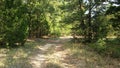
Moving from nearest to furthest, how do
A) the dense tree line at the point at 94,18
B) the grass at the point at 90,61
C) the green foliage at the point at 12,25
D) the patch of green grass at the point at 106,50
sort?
the grass at the point at 90,61 < the patch of green grass at the point at 106,50 < the green foliage at the point at 12,25 < the dense tree line at the point at 94,18

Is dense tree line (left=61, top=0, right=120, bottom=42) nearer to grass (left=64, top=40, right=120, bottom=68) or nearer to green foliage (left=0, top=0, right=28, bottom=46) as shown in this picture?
grass (left=64, top=40, right=120, bottom=68)

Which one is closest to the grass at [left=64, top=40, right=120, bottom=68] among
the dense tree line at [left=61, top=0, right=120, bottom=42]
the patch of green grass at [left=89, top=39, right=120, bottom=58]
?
the patch of green grass at [left=89, top=39, right=120, bottom=58]

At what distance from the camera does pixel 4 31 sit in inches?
642

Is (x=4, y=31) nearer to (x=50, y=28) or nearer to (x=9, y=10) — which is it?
(x=9, y=10)

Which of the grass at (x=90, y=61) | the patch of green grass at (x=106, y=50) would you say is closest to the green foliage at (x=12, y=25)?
the grass at (x=90, y=61)

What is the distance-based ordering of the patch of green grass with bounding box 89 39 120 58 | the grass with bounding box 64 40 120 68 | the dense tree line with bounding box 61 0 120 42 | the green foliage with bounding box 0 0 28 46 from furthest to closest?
the dense tree line with bounding box 61 0 120 42, the green foliage with bounding box 0 0 28 46, the patch of green grass with bounding box 89 39 120 58, the grass with bounding box 64 40 120 68

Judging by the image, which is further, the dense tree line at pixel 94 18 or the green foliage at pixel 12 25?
the dense tree line at pixel 94 18

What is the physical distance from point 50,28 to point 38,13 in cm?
626

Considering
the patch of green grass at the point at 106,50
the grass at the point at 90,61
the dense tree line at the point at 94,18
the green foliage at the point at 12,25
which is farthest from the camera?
the dense tree line at the point at 94,18

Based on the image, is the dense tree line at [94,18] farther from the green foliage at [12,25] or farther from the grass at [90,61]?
the green foliage at [12,25]

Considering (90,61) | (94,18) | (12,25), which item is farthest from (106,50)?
(12,25)

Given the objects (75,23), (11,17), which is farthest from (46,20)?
(11,17)

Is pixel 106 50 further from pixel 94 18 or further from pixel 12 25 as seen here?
pixel 12 25

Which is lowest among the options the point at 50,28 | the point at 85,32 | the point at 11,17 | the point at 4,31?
the point at 50,28
